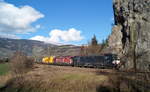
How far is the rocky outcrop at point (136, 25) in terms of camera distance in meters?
42.9

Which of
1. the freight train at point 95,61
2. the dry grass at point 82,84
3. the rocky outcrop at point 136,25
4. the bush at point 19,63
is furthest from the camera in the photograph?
the bush at point 19,63

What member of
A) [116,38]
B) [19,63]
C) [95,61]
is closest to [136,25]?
[95,61]

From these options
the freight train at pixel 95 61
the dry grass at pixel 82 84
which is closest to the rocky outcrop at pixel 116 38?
the freight train at pixel 95 61

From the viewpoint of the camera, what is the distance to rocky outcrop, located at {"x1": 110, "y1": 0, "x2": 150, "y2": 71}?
42.9m

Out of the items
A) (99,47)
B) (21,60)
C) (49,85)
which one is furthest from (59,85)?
(99,47)

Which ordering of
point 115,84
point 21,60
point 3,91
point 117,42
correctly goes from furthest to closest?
point 117,42 < point 21,60 < point 3,91 < point 115,84

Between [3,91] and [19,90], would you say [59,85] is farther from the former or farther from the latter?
[3,91]

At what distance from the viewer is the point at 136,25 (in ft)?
172

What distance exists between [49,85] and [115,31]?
140ft

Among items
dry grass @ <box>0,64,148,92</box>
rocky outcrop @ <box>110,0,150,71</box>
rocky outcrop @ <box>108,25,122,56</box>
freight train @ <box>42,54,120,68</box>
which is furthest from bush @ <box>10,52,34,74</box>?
rocky outcrop @ <box>108,25,122,56</box>

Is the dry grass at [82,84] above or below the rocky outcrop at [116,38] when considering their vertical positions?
below

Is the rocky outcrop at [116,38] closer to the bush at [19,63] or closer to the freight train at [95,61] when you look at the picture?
the freight train at [95,61]

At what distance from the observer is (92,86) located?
27.2 m

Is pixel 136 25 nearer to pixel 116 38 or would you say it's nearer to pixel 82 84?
pixel 116 38
